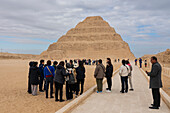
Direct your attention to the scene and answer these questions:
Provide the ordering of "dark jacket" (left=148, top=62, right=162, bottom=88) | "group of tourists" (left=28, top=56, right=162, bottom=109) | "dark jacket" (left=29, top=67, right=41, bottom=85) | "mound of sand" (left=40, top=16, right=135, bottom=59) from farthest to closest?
"mound of sand" (left=40, top=16, right=135, bottom=59) → "dark jacket" (left=29, top=67, right=41, bottom=85) → "group of tourists" (left=28, top=56, right=162, bottom=109) → "dark jacket" (left=148, top=62, right=162, bottom=88)

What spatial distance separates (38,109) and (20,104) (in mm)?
1264

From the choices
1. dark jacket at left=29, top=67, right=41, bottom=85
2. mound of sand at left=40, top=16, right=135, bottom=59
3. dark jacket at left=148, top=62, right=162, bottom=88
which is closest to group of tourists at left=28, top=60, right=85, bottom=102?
dark jacket at left=29, top=67, right=41, bottom=85

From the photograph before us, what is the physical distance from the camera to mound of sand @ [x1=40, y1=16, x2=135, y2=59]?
132 metres

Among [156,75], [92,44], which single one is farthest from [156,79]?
[92,44]

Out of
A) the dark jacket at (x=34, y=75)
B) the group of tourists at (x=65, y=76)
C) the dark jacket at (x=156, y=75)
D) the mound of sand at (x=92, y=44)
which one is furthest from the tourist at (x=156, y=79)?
the mound of sand at (x=92, y=44)

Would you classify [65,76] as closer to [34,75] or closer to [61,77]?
[61,77]

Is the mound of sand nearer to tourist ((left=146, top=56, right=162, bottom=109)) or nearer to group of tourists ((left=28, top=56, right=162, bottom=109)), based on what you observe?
group of tourists ((left=28, top=56, right=162, bottom=109))

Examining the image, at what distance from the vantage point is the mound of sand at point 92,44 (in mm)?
132375

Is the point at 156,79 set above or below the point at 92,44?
below

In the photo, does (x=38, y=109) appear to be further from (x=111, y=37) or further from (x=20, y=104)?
(x=111, y=37)

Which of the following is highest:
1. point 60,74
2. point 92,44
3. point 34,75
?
point 92,44

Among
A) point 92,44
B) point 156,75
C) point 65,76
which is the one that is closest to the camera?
point 156,75

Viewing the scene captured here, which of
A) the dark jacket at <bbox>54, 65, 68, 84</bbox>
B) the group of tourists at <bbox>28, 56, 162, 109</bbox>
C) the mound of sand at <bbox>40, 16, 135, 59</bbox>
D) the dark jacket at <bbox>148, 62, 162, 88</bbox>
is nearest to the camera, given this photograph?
the dark jacket at <bbox>148, 62, 162, 88</bbox>

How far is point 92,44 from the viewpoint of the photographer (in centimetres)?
14038
